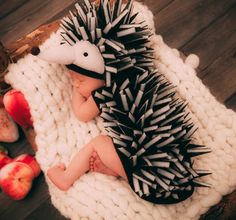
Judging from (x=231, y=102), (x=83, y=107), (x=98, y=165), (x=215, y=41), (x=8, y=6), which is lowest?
(x=231, y=102)

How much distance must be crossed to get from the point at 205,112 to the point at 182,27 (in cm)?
53

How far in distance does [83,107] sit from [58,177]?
19 centimetres

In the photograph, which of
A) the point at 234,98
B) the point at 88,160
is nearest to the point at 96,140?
the point at 88,160

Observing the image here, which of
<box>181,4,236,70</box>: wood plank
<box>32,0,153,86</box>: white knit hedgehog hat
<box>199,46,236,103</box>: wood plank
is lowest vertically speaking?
<box>199,46,236,103</box>: wood plank

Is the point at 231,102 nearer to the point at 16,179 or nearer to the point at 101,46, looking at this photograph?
the point at 101,46

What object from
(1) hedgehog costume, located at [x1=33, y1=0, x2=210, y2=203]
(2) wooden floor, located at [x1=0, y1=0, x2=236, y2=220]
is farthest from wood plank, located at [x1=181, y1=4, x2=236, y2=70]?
(1) hedgehog costume, located at [x1=33, y1=0, x2=210, y2=203]

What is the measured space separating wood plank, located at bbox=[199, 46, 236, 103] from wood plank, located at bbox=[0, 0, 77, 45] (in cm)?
66

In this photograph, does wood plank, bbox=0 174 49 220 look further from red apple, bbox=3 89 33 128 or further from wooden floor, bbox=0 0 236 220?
red apple, bbox=3 89 33 128

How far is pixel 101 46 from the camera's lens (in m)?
0.69

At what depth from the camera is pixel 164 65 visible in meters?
0.87

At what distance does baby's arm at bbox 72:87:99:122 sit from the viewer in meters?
0.79

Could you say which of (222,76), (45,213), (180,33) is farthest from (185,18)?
A: (45,213)

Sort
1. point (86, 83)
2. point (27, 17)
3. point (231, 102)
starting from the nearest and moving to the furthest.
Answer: point (86, 83) → point (231, 102) → point (27, 17)

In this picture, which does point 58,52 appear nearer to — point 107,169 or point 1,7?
point 107,169
